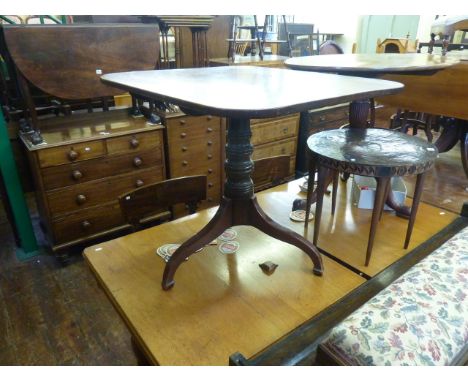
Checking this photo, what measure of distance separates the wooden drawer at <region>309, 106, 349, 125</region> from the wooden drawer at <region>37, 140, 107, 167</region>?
1.91m

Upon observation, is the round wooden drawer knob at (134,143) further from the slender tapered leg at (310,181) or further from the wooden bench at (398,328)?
the wooden bench at (398,328)

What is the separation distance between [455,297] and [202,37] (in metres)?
2.51

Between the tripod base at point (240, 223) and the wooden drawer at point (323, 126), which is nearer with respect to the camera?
the tripod base at point (240, 223)

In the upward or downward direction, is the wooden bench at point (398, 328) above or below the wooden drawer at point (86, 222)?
above

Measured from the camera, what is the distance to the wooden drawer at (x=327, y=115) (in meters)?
3.30

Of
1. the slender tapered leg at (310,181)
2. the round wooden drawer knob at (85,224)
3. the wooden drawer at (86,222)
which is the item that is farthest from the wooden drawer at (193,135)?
the slender tapered leg at (310,181)

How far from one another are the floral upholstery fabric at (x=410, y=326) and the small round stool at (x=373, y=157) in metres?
0.29

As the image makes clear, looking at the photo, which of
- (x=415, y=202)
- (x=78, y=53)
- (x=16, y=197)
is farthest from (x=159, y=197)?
(x=16, y=197)

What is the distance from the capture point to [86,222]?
221 cm

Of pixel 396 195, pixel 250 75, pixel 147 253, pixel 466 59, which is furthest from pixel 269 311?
pixel 466 59

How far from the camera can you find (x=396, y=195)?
5.05 ft

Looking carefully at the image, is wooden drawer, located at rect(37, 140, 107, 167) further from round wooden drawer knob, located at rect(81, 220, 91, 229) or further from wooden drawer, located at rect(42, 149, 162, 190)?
round wooden drawer knob, located at rect(81, 220, 91, 229)

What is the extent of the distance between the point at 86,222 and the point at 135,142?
22.0 inches

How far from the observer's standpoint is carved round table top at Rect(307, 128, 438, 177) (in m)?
1.05
